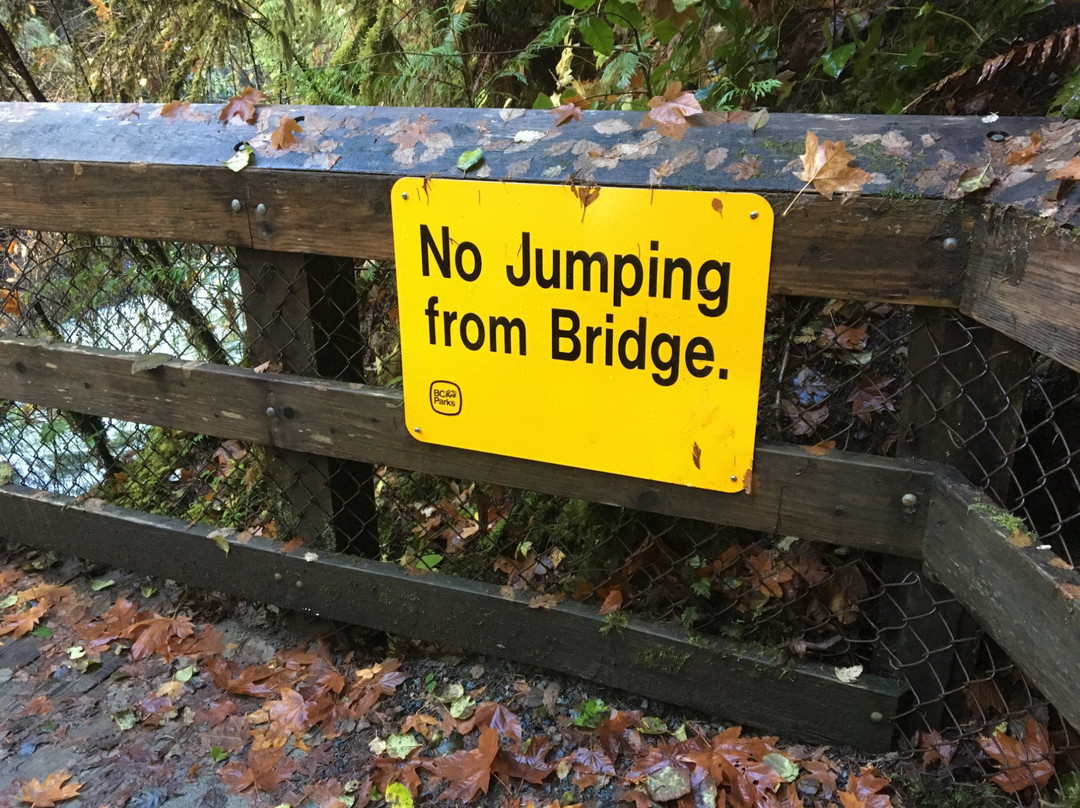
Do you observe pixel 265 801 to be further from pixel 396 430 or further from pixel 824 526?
pixel 824 526

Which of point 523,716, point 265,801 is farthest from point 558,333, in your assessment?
point 265,801

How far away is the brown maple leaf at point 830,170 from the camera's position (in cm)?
163

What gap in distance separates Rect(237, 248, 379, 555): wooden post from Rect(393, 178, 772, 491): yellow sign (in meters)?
0.38

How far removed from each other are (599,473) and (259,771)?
4.53 feet

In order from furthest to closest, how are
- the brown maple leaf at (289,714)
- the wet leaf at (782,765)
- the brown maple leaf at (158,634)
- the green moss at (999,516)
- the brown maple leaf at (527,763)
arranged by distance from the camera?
the brown maple leaf at (158,634) < the brown maple leaf at (289,714) < the brown maple leaf at (527,763) < the wet leaf at (782,765) < the green moss at (999,516)

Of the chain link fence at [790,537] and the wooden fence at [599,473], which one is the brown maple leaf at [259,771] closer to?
the wooden fence at [599,473]

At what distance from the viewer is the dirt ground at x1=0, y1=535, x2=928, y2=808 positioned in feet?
6.98

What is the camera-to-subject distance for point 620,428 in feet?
6.45

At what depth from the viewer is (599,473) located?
2.08m

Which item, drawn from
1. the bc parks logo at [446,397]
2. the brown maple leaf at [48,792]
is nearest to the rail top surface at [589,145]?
the bc parks logo at [446,397]

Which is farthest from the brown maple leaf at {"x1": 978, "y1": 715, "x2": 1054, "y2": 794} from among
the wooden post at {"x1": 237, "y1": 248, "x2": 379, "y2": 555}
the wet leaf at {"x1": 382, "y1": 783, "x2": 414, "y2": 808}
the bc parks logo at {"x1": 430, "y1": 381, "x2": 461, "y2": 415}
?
the wooden post at {"x1": 237, "y1": 248, "x2": 379, "y2": 555}

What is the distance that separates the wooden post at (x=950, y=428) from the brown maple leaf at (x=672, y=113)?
710 millimetres

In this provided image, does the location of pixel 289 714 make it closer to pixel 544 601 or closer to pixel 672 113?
pixel 544 601

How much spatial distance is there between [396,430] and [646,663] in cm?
105
